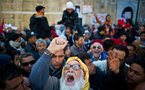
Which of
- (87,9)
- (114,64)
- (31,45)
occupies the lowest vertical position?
(31,45)

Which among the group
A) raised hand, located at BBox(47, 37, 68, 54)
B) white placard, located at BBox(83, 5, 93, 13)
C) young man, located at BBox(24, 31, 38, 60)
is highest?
white placard, located at BBox(83, 5, 93, 13)

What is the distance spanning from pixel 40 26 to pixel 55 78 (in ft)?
12.5

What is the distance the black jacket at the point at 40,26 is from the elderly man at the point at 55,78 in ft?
11.9

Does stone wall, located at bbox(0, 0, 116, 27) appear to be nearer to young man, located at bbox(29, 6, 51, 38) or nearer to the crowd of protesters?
young man, located at bbox(29, 6, 51, 38)

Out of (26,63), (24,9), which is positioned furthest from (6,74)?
(24,9)

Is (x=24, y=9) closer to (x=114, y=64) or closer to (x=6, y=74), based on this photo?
(x=114, y=64)

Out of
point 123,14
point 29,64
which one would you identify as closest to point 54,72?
point 29,64

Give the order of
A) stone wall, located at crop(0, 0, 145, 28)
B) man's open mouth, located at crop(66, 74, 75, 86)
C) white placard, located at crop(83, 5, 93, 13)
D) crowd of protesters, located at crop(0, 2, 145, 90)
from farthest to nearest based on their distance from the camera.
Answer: white placard, located at crop(83, 5, 93, 13)
stone wall, located at crop(0, 0, 145, 28)
man's open mouth, located at crop(66, 74, 75, 86)
crowd of protesters, located at crop(0, 2, 145, 90)

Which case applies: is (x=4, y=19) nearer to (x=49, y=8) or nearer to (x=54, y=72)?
(x=49, y=8)

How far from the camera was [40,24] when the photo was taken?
21.7 feet

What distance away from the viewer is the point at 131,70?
10.4ft

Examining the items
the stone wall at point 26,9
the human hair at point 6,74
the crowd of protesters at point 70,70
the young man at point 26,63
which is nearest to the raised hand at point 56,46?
the crowd of protesters at point 70,70

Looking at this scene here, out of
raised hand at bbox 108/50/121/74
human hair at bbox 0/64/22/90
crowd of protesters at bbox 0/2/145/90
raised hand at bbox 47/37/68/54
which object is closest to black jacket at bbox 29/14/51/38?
crowd of protesters at bbox 0/2/145/90

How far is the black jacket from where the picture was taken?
6506 mm
